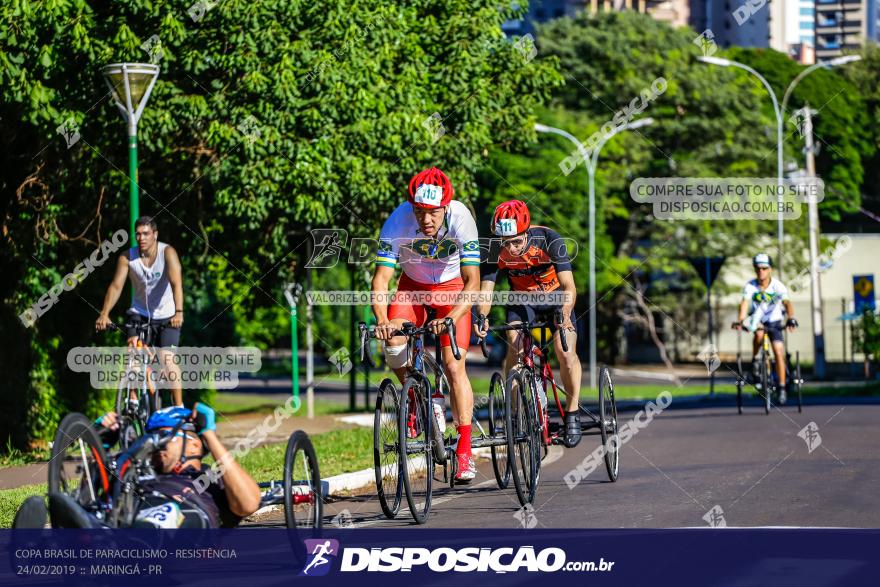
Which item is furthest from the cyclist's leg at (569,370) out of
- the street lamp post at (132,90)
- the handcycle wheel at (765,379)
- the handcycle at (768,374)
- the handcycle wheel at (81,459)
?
the handcycle wheel at (765,379)

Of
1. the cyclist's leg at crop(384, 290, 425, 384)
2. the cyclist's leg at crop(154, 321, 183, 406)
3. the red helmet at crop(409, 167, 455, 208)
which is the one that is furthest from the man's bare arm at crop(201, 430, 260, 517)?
the cyclist's leg at crop(154, 321, 183, 406)

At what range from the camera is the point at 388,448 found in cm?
886

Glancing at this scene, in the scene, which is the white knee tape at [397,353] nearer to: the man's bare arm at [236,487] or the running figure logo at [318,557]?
the running figure logo at [318,557]

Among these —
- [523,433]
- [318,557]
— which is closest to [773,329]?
[523,433]

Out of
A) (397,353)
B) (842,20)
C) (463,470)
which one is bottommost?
(463,470)

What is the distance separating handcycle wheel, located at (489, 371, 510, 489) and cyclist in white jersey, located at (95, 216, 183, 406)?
9.32 feet

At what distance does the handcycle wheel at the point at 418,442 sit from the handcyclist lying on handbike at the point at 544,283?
1.44 m

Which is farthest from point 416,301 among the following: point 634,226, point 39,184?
point 634,226

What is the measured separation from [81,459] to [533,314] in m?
4.79

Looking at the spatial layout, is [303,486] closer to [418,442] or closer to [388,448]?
[388,448]

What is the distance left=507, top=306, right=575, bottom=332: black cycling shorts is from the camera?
1084cm

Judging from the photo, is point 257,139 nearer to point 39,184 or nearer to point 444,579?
point 39,184

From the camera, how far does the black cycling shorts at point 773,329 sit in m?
18.2

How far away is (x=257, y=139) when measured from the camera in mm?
16750
